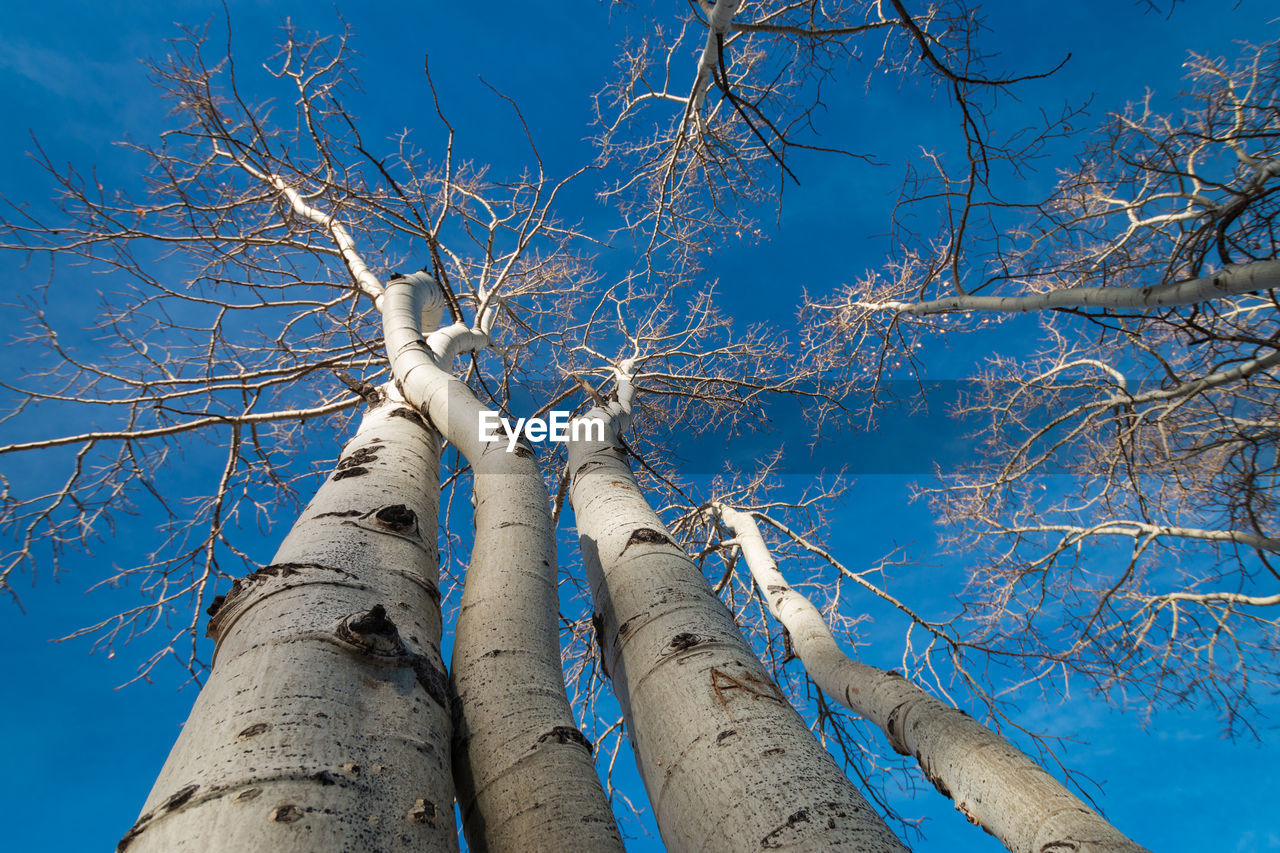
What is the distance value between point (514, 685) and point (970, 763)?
1627mm

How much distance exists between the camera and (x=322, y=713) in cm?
92

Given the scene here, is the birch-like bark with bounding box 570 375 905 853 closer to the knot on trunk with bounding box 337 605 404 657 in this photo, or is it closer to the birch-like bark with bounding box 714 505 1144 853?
the knot on trunk with bounding box 337 605 404 657

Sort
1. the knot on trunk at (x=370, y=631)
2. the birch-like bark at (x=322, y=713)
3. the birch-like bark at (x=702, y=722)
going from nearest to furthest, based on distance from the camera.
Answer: the birch-like bark at (x=322, y=713) < the birch-like bark at (x=702, y=722) < the knot on trunk at (x=370, y=631)

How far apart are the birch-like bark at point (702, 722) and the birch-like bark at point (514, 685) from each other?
6.7 inches

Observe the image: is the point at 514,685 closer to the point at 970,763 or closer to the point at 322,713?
the point at 322,713

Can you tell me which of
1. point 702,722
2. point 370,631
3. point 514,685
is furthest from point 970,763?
point 370,631

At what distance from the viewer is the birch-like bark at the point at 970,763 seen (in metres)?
1.60

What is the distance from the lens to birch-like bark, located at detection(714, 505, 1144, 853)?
5.26 feet

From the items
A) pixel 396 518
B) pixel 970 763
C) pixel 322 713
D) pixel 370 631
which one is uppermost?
pixel 396 518

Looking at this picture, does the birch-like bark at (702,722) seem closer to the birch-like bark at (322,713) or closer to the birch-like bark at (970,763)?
the birch-like bark at (322,713)

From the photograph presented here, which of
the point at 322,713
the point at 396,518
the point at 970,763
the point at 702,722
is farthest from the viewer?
the point at 970,763

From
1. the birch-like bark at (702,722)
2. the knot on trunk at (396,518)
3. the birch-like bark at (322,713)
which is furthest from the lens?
the knot on trunk at (396,518)

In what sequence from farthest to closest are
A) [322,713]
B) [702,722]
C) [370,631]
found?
1. [702,722]
2. [370,631]
3. [322,713]

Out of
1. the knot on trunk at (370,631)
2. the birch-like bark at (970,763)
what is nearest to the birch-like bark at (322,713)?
the knot on trunk at (370,631)
